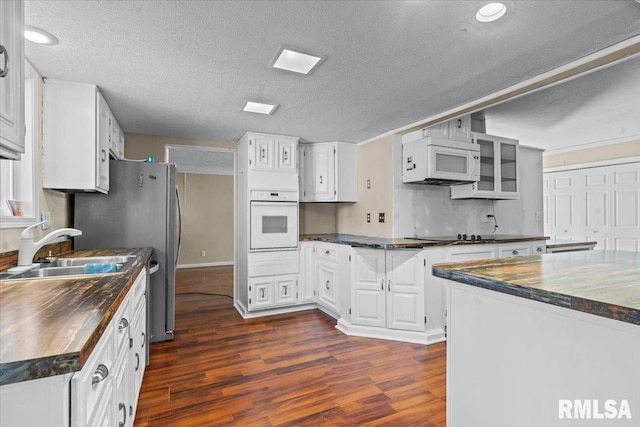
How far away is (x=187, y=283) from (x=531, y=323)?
5.40 meters

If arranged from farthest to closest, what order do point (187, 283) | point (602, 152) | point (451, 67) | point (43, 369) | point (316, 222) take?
point (187, 283)
point (602, 152)
point (316, 222)
point (451, 67)
point (43, 369)

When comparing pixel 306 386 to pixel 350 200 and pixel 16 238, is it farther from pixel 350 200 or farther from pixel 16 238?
pixel 350 200

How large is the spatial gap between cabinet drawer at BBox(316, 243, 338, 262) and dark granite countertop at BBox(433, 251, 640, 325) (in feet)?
6.72

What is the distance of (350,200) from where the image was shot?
4.20 meters

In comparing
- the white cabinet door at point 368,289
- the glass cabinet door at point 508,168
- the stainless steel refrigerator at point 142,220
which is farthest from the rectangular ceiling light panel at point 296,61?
the glass cabinet door at point 508,168

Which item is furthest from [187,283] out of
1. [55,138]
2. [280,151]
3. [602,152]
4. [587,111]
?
[602,152]

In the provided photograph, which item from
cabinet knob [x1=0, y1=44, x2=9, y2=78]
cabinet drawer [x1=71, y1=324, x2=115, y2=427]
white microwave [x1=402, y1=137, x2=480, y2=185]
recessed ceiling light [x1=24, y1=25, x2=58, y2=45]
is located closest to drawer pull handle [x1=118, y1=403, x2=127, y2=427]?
cabinet drawer [x1=71, y1=324, x2=115, y2=427]

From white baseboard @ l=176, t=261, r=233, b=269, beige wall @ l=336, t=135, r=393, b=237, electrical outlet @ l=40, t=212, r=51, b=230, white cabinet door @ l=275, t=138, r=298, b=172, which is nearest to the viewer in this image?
electrical outlet @ l=40, t=212, r=51, b=230

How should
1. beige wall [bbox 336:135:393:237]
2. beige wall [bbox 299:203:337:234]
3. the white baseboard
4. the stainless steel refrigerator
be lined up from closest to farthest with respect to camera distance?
the stainless steel refrigerator → beige wall [bbox 336:135:393:237] → beige wall [bbox 299:203:337:234] → the white baseboard

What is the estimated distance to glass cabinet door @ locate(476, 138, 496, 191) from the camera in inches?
145

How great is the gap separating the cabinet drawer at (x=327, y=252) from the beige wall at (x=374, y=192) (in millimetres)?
614

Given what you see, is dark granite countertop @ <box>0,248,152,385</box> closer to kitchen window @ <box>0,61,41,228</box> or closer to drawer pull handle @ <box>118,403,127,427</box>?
drawer pull handle @ <box>118,403,127,427</box>

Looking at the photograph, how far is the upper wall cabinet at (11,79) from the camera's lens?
41.9 inches

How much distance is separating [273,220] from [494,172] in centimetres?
269
